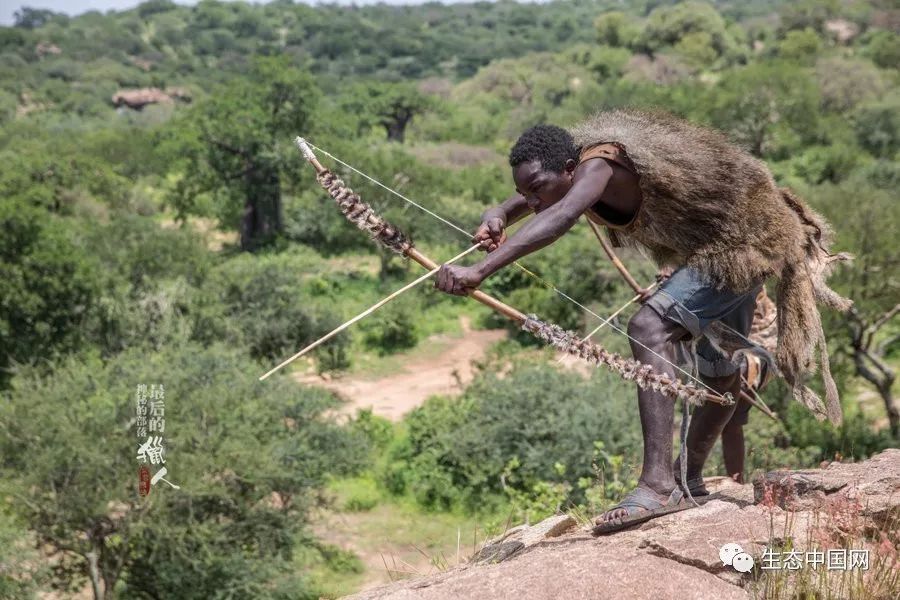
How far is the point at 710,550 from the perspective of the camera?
4012 mm

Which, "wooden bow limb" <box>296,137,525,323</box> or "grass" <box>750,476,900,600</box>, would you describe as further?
"wooden bow limb" <box>296,137,525,323</box>

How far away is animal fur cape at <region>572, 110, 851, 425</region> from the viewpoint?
4414 mm

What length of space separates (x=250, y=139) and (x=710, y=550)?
25955 millimetres

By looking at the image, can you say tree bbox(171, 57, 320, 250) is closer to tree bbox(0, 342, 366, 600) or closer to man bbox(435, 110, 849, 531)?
tree bbox(0, 342, 366, 600)

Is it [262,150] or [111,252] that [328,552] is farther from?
[262,150]

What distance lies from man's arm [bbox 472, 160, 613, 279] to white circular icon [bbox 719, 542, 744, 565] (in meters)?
1.44

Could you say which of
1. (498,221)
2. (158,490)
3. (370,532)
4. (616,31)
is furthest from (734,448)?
(616,31)

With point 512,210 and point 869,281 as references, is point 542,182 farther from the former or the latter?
point 869,281

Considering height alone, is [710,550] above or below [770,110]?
above

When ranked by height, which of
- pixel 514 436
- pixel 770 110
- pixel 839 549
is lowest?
pixel 514 436

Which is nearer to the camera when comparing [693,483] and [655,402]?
[655,402]

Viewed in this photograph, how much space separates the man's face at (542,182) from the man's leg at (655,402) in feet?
2.19

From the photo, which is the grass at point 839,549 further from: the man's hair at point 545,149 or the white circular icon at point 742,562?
the man's hair at point 545,149

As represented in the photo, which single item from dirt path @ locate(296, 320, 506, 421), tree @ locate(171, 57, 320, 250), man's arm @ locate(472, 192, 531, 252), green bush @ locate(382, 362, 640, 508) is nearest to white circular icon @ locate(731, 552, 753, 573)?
man's arm @ locate(472, 192, 531, 252)
